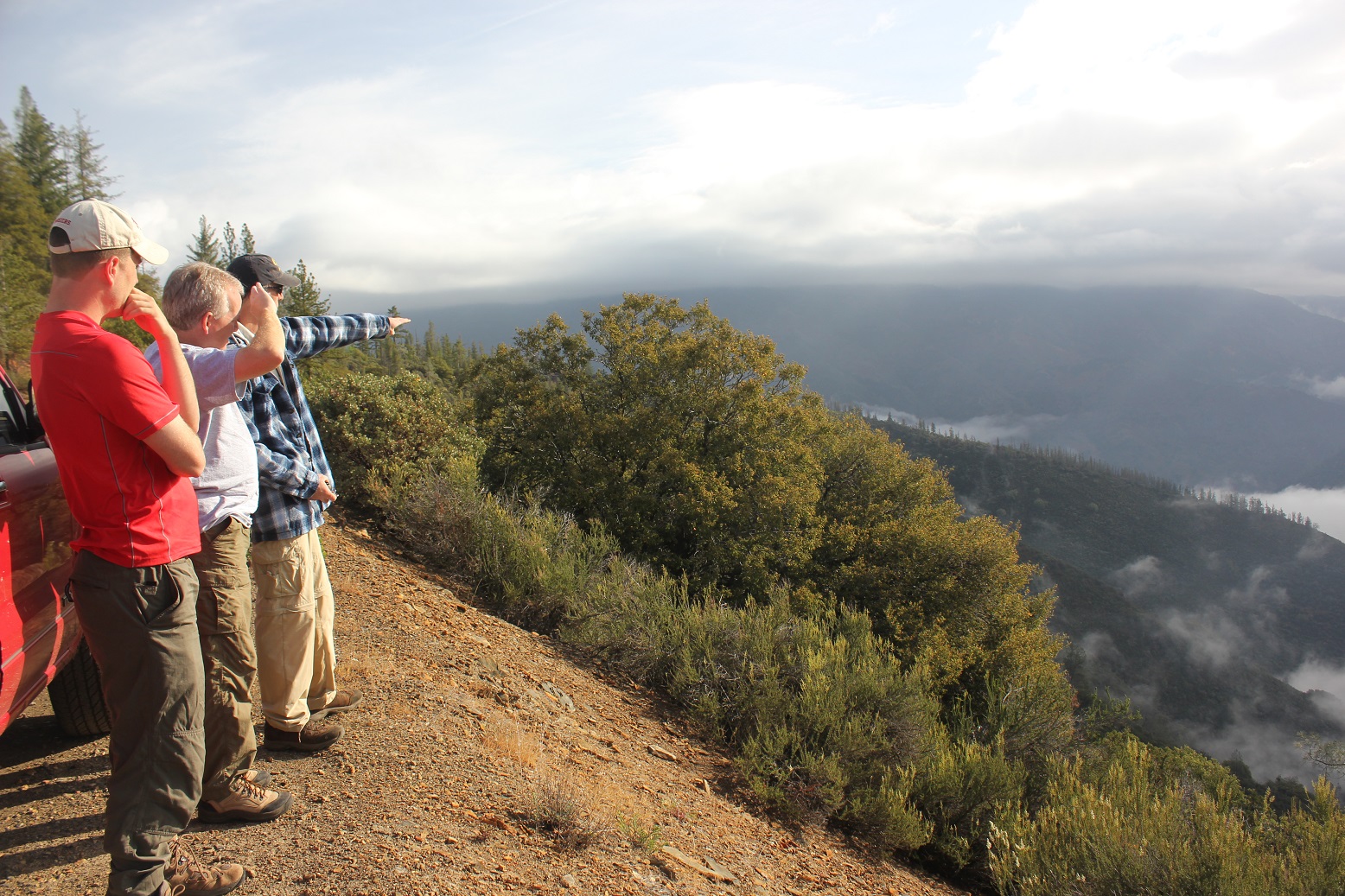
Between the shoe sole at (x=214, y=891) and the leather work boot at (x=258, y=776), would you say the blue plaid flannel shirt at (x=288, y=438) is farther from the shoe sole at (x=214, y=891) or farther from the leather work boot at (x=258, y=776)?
the shoe sole at (x=214, y=891)

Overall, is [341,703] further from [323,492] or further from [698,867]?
[698,867]

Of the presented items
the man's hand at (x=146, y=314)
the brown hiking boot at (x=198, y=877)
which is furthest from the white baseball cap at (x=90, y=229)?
the brown hiking boot at (x=198, y=877)

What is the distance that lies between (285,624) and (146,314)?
1436mm

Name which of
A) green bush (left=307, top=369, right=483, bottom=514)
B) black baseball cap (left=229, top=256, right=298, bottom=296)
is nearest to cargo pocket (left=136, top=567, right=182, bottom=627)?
black baseball cap (left=229, top=256, right=298, bottom=296)

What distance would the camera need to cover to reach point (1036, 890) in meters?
3.84

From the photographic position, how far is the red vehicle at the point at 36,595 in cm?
240

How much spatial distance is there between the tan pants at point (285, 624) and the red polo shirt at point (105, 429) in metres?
0.87

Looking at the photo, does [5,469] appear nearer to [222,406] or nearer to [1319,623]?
[222,406]

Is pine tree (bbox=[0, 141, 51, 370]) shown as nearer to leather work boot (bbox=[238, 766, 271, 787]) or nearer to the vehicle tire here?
the vehicle tire

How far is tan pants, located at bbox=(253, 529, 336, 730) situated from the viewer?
121 inches

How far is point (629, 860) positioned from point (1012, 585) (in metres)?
22.3

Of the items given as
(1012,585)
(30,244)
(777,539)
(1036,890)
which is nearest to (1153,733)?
(1012,585)

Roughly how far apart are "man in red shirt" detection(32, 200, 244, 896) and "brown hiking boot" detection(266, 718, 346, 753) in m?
0.95

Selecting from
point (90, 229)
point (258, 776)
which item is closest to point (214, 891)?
Result: point (258, 776)
